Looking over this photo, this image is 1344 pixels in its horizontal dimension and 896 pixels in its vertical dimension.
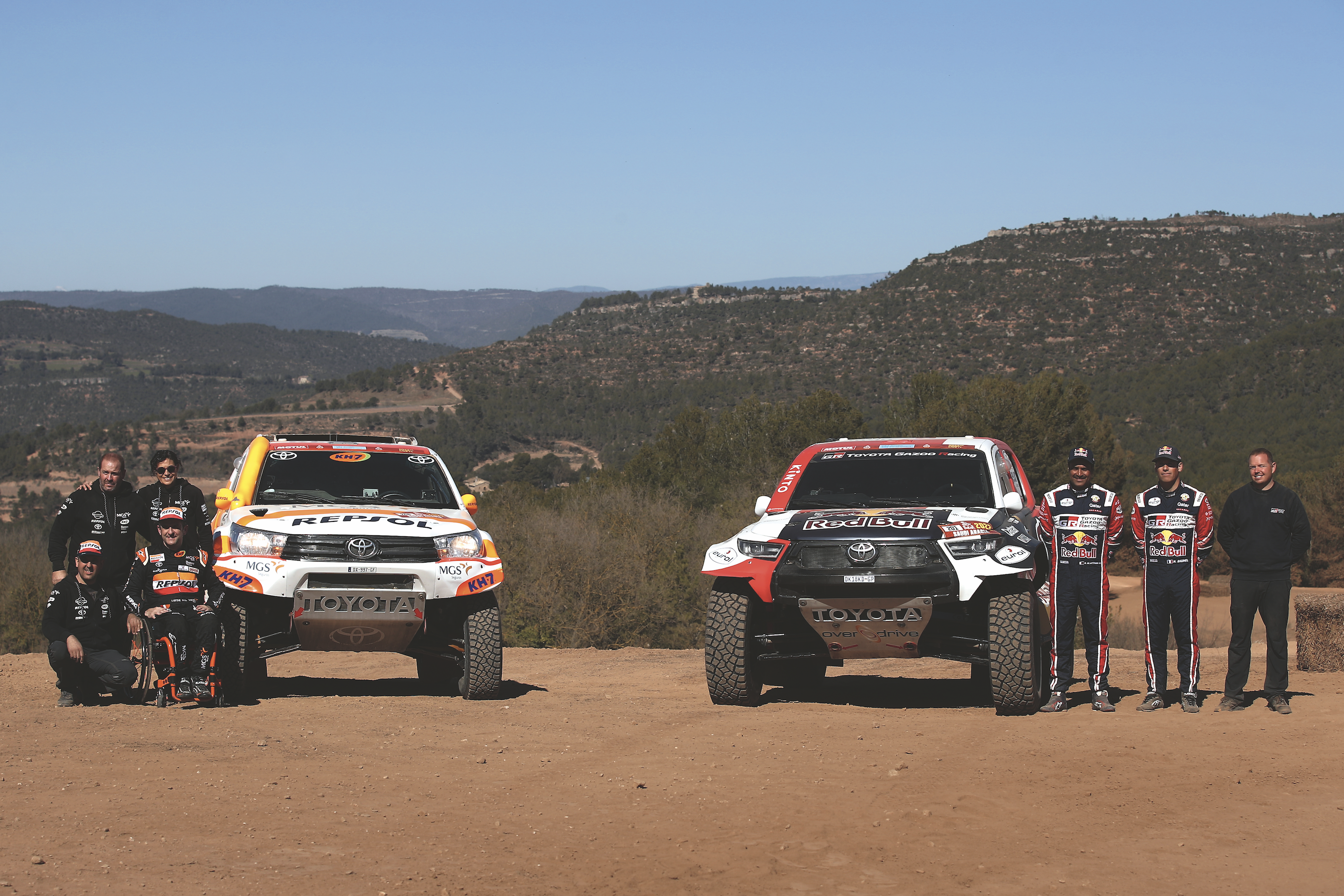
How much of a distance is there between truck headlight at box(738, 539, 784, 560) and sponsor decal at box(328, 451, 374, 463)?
3.56m

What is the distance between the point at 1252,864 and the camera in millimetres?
5660

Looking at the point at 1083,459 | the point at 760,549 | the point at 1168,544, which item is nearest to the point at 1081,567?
the point at 1168,544

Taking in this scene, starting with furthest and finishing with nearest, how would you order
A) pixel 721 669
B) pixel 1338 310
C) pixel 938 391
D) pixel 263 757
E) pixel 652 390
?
1. pixel 652 390
2. pixel 1338 310
3. pixel 938 391
4. pixel 721 669
5. pixel 263 757

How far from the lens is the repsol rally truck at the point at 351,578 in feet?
31.0

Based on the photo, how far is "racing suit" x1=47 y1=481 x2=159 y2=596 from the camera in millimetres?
9938

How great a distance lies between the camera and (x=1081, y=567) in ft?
31.6

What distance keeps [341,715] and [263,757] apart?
5.38 ft

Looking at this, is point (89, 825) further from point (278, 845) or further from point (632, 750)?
point (632, 750)

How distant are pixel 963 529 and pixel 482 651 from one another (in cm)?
383

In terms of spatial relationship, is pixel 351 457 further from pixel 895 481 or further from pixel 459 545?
pixel 895 481

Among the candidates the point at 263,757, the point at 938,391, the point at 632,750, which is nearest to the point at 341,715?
the point at 263,757

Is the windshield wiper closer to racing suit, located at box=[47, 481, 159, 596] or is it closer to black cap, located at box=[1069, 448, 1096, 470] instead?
racing suit, located at box=[47, 481, 159, 596]

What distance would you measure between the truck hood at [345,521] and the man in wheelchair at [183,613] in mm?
464

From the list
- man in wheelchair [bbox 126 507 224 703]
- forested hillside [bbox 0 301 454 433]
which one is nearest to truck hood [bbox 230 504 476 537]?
man in wheelchair [bbox 126 507 224 703]
